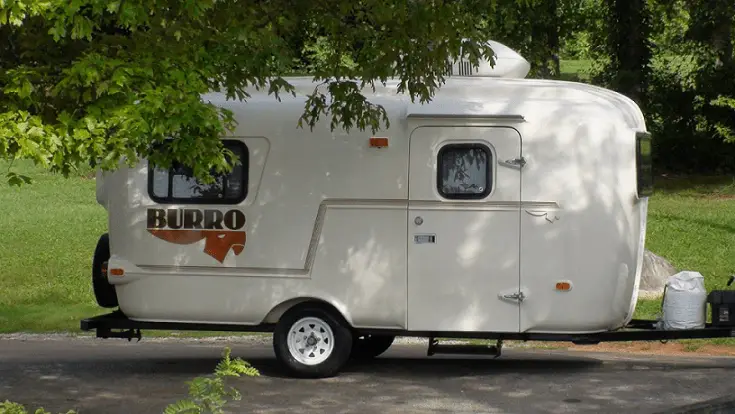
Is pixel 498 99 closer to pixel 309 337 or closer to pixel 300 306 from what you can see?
pixel 300 306

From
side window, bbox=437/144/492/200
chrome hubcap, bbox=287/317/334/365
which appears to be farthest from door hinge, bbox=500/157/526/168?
chrome hubcap, bbox=287/317/334/365

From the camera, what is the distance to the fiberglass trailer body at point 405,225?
11.2m

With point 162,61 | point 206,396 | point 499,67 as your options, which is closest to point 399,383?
point 499,67

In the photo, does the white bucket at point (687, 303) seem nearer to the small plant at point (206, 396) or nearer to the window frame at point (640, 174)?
the window frame at point (640, 174)

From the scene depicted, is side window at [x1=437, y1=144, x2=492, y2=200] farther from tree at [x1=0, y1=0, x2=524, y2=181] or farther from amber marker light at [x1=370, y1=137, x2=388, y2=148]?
tree at [x1=0, y1=0, x2=524, y2=181]

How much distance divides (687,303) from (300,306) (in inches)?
140

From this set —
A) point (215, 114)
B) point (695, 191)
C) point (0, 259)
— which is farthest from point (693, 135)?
point (215, 114)

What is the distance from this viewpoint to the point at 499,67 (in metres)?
12.2

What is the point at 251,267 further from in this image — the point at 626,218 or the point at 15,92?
the point at 15,92

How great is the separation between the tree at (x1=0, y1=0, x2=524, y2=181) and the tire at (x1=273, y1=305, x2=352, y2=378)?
266cm

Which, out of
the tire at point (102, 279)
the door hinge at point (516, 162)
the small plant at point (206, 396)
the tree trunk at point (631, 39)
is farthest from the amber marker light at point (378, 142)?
the tree trunk at point (631, 39)

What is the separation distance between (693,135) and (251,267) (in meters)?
21.0

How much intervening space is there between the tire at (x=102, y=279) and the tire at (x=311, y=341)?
1.78 m

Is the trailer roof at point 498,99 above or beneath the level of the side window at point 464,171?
above
